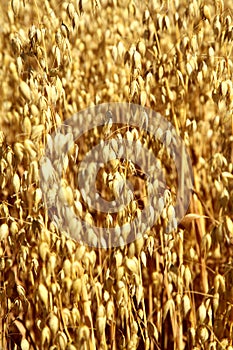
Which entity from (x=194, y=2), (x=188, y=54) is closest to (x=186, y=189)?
(x=188, y=54)

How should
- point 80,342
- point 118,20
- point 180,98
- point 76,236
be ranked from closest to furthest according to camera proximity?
1. point 80,342
2. point 76,236
3. point 180,98
4. point 118,20

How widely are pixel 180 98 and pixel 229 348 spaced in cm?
59

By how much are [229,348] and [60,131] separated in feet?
1.67

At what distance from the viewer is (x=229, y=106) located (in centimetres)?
116

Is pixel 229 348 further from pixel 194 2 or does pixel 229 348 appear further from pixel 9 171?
pixel 194 2

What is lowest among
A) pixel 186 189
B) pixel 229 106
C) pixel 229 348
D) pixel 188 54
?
pixel 229 348

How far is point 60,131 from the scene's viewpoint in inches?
46.8

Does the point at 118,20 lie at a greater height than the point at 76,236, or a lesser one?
greater

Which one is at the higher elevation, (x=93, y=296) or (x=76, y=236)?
(x=76, y=236)

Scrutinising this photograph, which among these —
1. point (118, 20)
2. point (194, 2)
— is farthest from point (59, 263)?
point (118, 20)

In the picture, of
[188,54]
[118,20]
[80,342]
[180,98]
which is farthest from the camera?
[118,20]

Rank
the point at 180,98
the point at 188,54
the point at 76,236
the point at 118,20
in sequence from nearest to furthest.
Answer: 1. the point at 76,236
2. the point at 188,54
3. the point at 180,98
4. the point at 118,20

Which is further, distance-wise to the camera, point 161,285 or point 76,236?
point 161,285

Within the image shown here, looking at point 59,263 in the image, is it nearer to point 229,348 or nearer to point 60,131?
point 60,131
